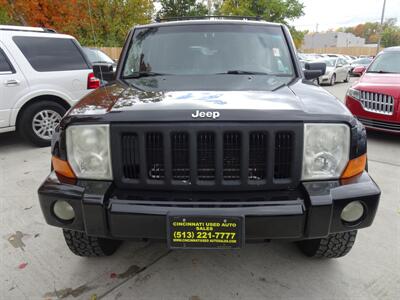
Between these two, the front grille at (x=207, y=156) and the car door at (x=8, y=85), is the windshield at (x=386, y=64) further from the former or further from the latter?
the car door at (x=8, y=85)

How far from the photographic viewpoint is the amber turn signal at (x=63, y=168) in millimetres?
2051

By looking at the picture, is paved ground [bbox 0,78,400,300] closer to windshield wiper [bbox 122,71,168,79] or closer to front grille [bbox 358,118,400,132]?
windshield wiper [bbox 122,71,168,79]

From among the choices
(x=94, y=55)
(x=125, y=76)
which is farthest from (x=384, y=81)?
(x=94, y=55)

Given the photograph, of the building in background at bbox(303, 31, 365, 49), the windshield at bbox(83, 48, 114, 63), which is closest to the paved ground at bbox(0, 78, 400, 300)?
the windshield at bbox(83, 48, 114, 63)

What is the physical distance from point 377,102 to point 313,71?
311 centimetres

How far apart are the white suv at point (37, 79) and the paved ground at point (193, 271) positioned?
103 inches

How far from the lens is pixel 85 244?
241 centimetres

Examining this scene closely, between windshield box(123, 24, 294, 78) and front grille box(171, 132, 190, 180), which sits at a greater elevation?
windshield box(123, 24, 294, 78)

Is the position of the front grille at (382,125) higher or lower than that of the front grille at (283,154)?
lower

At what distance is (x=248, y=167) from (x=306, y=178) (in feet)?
1.16

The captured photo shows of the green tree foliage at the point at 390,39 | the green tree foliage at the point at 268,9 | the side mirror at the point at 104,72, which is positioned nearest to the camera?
the side mirror at the point at 104,72

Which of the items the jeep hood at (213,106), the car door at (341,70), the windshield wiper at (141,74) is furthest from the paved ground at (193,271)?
the car door at (341,70)

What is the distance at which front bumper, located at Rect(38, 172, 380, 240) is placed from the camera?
1827 millimetres

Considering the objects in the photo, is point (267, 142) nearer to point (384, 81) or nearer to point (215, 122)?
point (215, 122)
